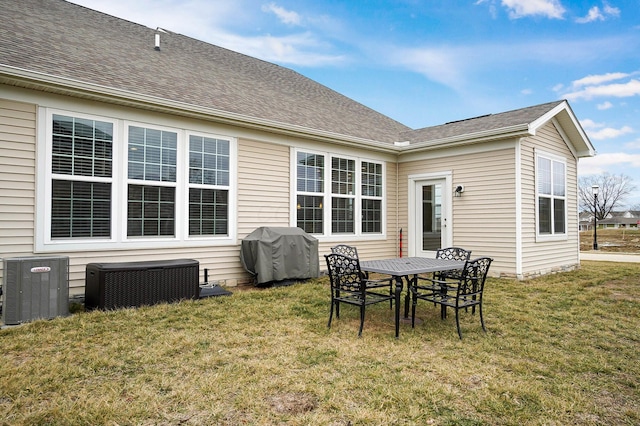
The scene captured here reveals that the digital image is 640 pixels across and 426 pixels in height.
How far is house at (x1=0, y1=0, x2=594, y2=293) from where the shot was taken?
5.05 m

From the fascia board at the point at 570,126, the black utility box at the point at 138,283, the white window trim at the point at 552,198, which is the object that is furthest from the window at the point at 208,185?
the white window trim at the point at 552,198

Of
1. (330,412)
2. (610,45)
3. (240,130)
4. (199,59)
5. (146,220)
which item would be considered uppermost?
(610,45)

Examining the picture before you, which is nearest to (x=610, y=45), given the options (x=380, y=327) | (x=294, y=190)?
(x=294, y=190)

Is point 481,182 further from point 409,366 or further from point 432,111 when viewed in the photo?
point 432,111

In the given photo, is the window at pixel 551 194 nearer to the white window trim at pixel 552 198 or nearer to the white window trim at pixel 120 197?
the white window trim at pixel 552 198

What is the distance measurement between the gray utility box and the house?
2.40ft

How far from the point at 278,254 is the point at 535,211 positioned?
549 centimetres

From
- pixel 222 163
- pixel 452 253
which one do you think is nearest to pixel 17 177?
pixel 222 163

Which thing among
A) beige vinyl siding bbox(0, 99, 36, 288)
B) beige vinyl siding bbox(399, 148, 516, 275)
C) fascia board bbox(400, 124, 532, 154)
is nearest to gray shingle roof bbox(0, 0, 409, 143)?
beige vinyl siding bbox(0, 99, 36, 288)

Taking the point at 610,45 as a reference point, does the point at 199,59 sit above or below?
below

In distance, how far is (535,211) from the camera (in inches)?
313

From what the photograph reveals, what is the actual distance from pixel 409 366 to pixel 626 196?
57.9 meters

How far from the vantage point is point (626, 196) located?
47.1 metres

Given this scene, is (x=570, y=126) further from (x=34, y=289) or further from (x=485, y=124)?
(x=34, y=289)
